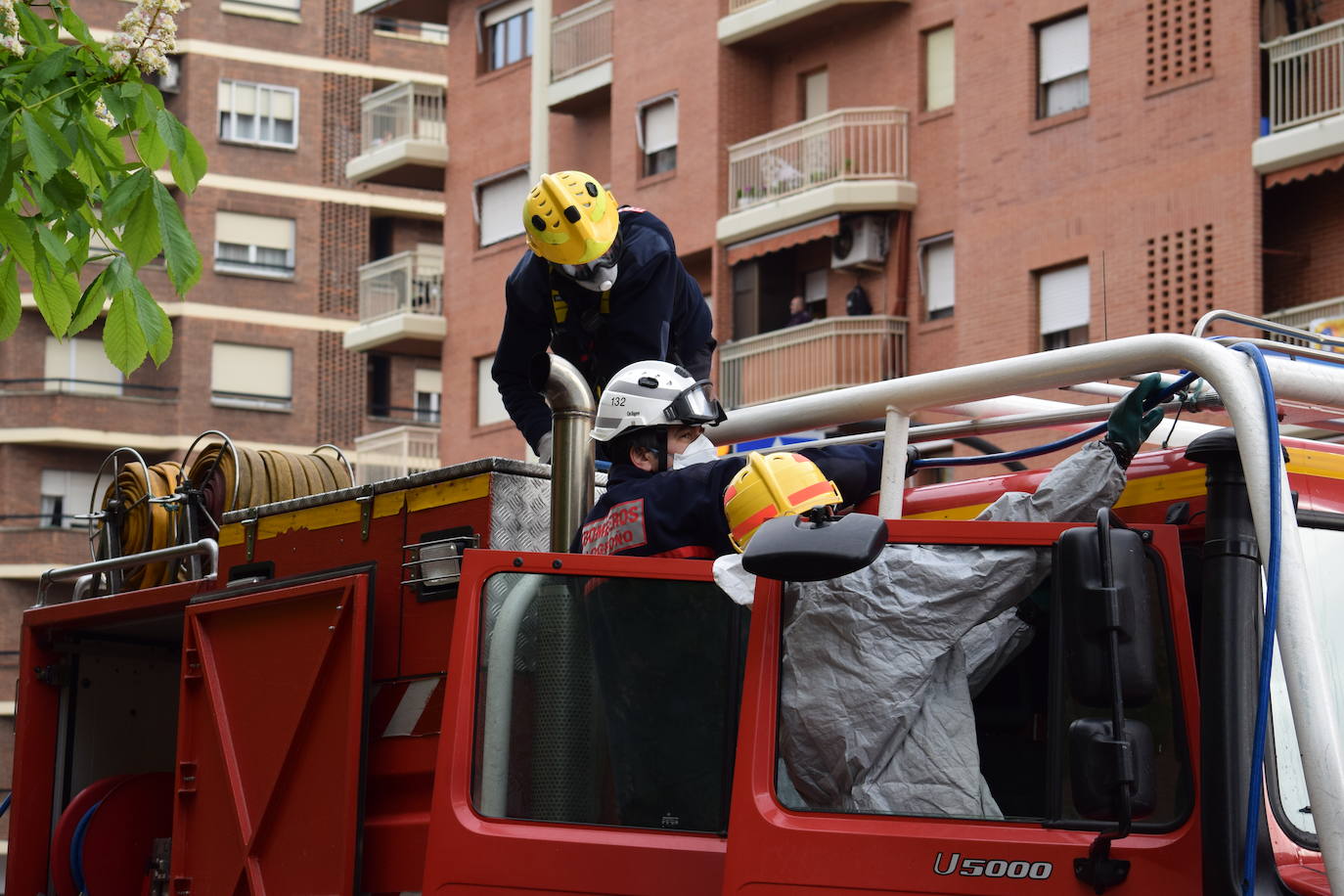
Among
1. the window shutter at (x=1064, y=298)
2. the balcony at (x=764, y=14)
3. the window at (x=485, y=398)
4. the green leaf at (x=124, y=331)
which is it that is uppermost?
the balcony at (x=764, y=14)

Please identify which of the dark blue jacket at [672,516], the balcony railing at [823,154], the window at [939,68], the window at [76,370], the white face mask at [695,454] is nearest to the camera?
the dark blue jacket at [672,516]

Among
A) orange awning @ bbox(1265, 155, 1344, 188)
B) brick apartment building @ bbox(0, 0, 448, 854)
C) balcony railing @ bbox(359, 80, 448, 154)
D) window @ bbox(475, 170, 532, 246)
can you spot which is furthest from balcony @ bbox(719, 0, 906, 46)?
brick apartment building @ bbox(0, 0, 448, 854)

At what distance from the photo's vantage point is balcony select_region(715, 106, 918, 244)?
28.8 meters

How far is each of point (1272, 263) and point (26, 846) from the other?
19388mm

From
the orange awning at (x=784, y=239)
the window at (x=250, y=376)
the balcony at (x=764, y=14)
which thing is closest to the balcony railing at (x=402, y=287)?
the window at (x=250, y=376)

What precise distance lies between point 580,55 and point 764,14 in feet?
16.9

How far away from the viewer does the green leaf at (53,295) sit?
580 cm

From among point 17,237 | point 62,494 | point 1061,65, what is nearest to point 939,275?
point 1061,65

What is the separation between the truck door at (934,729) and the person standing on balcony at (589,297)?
1.89 metres

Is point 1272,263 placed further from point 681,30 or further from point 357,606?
point 357,606

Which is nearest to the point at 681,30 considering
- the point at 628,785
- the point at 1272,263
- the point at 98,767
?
the point at 1272,263

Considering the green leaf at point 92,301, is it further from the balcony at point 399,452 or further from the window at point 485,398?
the balcony at point 399,452

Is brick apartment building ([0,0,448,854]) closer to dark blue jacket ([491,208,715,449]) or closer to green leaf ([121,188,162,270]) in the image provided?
dark blue jacket ([491,208,715,449])

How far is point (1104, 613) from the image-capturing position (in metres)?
3.99
